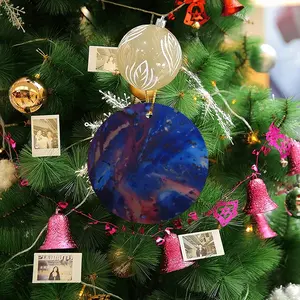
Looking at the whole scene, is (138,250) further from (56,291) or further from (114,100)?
(114,100)

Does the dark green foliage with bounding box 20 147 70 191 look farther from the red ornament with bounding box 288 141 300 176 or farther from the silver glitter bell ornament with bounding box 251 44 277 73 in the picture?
the silver glitter bell ornament with bounding box 251 44 277 73

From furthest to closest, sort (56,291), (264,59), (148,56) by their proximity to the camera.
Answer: (264,59) → (56,291) → (148,56)

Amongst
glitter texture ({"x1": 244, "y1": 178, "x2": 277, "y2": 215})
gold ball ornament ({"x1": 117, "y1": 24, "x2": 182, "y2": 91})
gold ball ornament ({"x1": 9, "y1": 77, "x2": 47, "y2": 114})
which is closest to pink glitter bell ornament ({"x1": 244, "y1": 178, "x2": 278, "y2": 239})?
glitter texture ({"x1": 244, "y1": 178, "x2": 277, "y2": 215})

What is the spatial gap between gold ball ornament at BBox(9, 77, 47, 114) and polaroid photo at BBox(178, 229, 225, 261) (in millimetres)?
360

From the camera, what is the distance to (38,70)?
922 mm

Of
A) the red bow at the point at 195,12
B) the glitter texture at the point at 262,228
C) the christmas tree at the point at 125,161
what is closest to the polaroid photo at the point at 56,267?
the christmas tree at the point at 125,161

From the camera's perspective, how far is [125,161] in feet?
2.38

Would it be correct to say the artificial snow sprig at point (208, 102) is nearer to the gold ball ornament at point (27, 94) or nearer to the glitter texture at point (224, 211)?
the glitter texture at point (224, 211)

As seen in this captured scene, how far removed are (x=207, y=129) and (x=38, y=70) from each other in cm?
34

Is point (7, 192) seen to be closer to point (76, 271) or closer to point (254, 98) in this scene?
point (76, 271)

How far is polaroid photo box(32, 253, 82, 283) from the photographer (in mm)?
852

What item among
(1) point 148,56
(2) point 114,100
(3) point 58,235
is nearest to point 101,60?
(2) point 114,100

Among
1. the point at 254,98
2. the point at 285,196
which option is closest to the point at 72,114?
the point at 254,98

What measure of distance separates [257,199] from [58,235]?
385 mm
